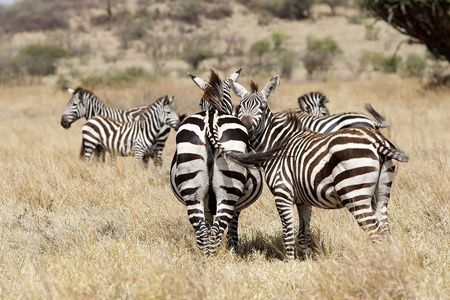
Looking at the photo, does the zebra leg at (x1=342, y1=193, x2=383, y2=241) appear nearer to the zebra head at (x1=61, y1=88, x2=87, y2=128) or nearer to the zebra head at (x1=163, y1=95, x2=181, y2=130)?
the zebra head at (x1=163, y1=95, x2=181, y2=130)

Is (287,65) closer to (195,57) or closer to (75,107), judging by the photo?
(195,57)

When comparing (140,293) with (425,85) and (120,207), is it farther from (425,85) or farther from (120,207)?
(425,85)

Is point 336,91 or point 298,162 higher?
point 298,162

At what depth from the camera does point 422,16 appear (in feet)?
59.7

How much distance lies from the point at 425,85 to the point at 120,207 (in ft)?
51.2

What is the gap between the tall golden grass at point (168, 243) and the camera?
3670 millimetres

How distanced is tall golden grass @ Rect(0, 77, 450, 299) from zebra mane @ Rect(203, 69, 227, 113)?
1.38m

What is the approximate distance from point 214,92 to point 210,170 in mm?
864

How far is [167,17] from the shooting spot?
54562mm

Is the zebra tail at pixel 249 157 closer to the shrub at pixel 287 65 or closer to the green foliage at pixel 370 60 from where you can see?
the shrub at pixel 287 65

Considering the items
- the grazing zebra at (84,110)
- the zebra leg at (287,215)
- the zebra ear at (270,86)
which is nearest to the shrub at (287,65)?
the grazing zebra at (84,110)

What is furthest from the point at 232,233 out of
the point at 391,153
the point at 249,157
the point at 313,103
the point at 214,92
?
the point at 313,103

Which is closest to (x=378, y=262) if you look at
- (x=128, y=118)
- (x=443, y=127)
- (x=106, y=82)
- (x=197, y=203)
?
(x=197, y=203)

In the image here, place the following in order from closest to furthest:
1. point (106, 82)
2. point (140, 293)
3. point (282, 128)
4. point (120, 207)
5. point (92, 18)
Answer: point (140, 293) → point (282, 128) → point (120, 207) → point (106, 82) → point (92, 18)
